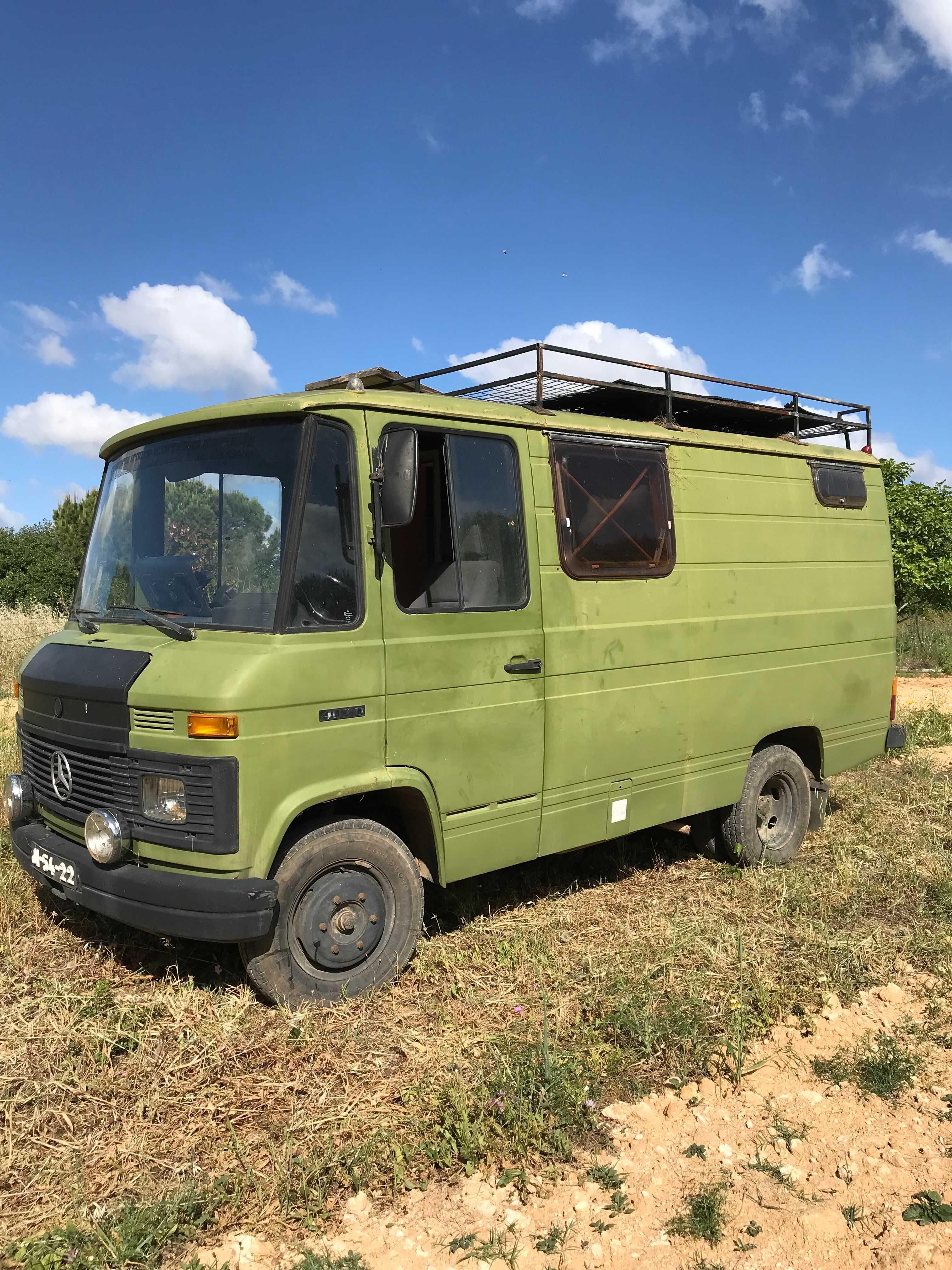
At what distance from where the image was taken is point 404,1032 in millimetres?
4043

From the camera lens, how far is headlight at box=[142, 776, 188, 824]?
12.7ft

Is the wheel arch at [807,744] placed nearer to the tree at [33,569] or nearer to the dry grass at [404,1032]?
the dry grass at [404,1032]

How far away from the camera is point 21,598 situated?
22.9 metres

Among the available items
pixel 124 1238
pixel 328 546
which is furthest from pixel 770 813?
pixel 124 1238

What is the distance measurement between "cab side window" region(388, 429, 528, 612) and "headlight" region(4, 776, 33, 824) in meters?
2.15

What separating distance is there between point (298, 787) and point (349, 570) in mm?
967

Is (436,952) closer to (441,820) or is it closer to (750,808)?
(441,820)

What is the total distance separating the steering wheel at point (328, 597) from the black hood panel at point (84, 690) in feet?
2.32

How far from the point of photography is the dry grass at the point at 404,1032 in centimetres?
328

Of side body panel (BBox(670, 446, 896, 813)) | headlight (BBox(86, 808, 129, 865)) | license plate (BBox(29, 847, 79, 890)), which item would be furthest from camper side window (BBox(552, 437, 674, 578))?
license plate (BBox(29, 847, 79, 890))

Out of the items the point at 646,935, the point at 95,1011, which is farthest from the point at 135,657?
the point at 646,935

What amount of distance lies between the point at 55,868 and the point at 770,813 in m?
4.61

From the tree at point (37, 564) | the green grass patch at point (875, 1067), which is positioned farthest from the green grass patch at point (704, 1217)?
the tree at point (37, 564)

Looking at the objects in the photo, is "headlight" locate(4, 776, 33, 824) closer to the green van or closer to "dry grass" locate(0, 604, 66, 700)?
the green van
